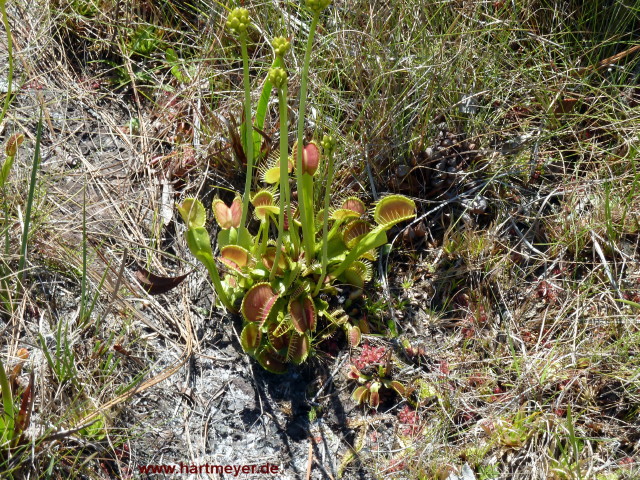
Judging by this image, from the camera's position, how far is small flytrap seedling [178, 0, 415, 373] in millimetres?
2361

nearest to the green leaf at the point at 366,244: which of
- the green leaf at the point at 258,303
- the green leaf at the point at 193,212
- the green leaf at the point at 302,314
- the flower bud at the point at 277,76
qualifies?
the green leaf at the point at 302,314

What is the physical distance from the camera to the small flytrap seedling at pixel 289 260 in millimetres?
2361

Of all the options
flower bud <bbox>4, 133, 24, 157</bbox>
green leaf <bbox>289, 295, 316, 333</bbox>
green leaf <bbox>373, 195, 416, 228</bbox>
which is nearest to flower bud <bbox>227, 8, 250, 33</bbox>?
green leaf <bbox>373, 195, 416, 228</bbox>

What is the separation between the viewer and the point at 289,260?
97.0 inches

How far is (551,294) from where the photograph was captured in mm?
2662

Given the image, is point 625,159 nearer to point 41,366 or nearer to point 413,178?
point 413,178

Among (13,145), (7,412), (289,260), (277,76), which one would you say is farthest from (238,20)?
(7,412)

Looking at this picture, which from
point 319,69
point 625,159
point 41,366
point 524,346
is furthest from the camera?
point 319,69

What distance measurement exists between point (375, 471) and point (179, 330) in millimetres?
1010

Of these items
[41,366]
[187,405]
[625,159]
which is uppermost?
[625,159]

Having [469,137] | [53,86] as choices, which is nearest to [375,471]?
[469,137]

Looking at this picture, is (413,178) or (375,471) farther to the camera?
(413,178)

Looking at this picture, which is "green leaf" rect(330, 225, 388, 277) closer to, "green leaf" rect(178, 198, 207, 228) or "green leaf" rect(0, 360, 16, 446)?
"green leaf" rect(178, 198, 207, 228)

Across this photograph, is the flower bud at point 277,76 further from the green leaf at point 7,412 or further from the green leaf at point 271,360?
the green leaf at point 7,412
